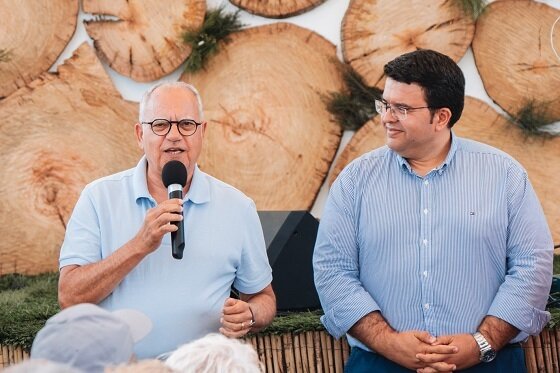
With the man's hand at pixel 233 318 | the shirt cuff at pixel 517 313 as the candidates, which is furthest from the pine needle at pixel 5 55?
the shirt cuff at pixel 517 313

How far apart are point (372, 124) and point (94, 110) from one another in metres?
1.25

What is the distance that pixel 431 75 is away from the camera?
9.48ft

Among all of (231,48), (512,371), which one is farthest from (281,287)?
(231,48)

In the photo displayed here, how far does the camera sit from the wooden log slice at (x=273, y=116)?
4273mm

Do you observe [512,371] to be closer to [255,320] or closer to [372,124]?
[255,320]

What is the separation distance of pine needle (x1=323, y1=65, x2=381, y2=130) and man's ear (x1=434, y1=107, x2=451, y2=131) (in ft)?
4.34

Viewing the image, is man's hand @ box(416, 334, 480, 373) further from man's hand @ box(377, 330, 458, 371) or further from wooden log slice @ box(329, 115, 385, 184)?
wooden log slice @ box(329, 115, 385, 184)

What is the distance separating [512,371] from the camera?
2.88 m

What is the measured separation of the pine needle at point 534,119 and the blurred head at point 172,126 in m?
1.90

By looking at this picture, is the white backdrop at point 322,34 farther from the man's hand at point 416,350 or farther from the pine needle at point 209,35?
the man's hand at point 416,350

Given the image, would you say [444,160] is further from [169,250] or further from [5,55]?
[5,55]

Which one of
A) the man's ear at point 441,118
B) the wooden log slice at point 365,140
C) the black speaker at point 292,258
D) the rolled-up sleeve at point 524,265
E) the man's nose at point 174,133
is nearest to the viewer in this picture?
the man's nose at point 174,133

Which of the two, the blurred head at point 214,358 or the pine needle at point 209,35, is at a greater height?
the pine needle at point 209,35

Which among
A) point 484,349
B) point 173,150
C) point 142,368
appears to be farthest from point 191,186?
point 142,368
